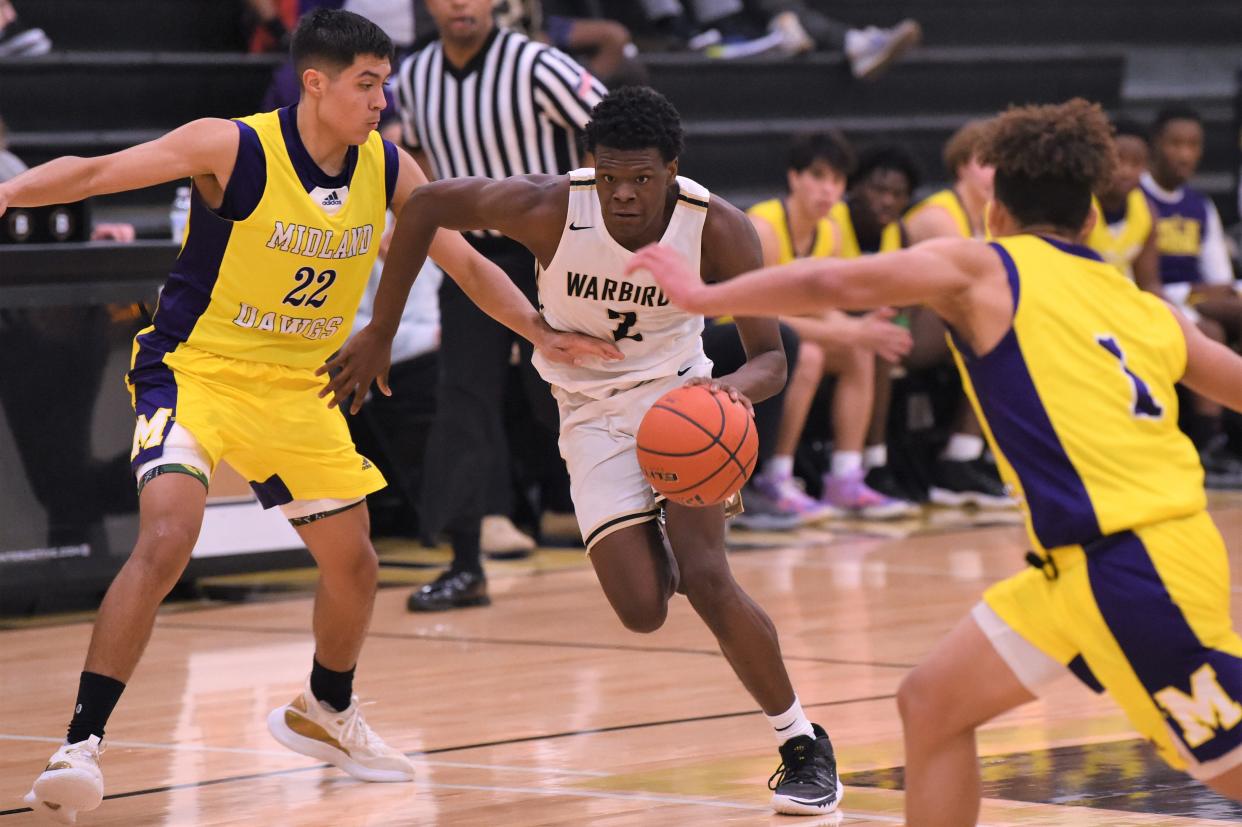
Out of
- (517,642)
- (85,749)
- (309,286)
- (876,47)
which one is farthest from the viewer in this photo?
(876,47)

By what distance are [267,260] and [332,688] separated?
112 cm

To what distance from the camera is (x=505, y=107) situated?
7621mm

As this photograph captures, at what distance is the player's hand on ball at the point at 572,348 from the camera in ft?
15.9

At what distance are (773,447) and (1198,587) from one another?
6164 mm

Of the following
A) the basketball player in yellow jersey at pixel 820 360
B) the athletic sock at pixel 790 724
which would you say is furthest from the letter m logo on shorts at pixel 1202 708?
the basketball player in yellow jersey at pixel 820 360

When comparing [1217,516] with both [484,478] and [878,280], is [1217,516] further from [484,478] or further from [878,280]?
[878,280]

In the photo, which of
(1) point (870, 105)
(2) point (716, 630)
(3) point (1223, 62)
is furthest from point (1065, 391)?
(3) point (1223, 62)

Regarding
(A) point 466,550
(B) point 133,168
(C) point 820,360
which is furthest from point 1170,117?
(B) point 133,168

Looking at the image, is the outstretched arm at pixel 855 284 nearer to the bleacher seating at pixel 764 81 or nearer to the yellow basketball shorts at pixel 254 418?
the yellow basketball shorts at pixel 254 418

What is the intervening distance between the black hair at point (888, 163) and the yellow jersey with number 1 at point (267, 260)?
5551 millimetres

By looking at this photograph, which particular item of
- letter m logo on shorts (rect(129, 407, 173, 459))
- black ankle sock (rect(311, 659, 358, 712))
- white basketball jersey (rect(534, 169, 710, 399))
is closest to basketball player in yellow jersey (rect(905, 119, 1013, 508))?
white basketball jersey (rect(534, 169, 710, 399))

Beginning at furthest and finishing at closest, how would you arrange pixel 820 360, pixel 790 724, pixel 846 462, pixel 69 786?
pixel 846 462
pixel 820 360
pixel 790 724
pixel 69 786

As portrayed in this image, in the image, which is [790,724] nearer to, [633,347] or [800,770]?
[800,770]

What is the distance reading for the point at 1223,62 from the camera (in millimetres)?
14789
